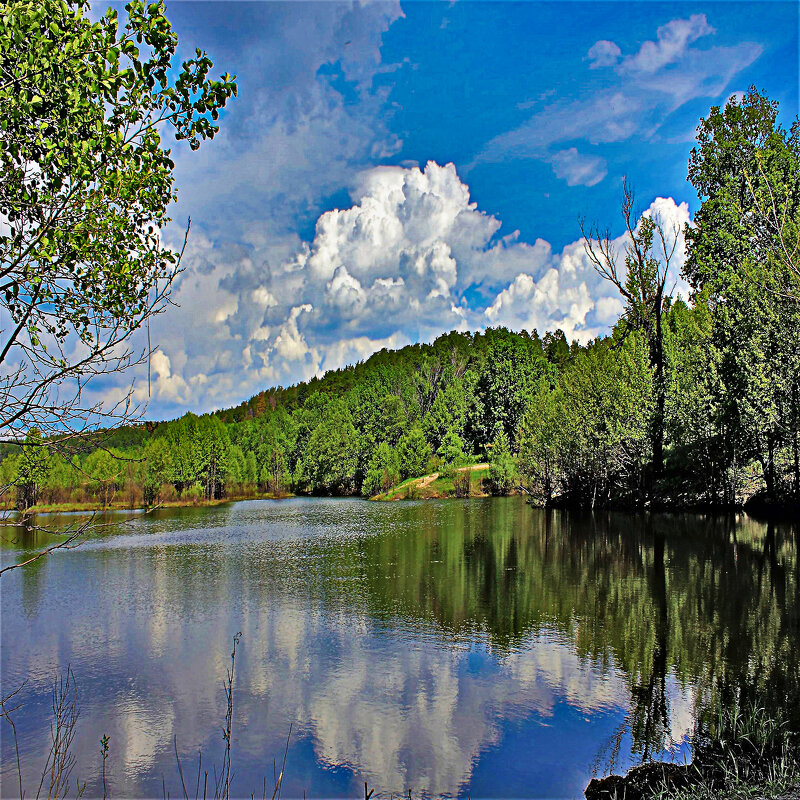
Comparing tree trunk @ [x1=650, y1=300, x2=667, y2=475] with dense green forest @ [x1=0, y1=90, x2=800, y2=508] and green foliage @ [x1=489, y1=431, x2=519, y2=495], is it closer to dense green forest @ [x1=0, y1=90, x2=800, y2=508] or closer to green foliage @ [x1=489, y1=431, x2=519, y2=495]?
dense green forest @ [x1=0, y1=90, x2=800, y2=508]

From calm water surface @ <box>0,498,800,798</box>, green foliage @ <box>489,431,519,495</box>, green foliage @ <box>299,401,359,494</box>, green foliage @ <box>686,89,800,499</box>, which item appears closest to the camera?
calm water surface @ <box>0,498,800,798</box>

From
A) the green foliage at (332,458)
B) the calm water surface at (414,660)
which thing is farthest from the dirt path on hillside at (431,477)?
the calm water surface at (414,660)

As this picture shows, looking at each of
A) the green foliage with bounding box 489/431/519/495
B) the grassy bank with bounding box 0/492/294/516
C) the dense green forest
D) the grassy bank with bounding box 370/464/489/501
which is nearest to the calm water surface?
the dense green forest

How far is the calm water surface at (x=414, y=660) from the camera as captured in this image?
923 cm

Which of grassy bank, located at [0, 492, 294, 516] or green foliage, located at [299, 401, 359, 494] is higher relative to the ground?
green foliage, located at [299, 401, 359, 494]

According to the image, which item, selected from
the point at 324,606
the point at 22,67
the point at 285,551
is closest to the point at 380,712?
the point at 324,606

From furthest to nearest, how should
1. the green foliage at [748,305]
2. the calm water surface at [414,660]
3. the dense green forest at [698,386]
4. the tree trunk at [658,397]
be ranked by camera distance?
the tree trunk at [658,397], the green foliage at [748,305], the dense green forest at [698,386], the calm water surface at [414,660]

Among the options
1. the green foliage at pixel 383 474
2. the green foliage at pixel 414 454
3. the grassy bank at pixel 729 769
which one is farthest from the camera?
the green foliage at pixel 414 454

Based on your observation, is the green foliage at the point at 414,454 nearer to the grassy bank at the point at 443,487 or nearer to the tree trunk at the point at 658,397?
the grassy bank at the point at 443,487

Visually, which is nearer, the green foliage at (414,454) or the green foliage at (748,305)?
the green foliage at (748,305)

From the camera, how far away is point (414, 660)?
1331cm

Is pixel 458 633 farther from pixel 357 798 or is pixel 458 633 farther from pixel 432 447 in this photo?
pixel 432 447

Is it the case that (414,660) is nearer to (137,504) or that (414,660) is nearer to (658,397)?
(658,397)

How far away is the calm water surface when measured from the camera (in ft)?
30.3
